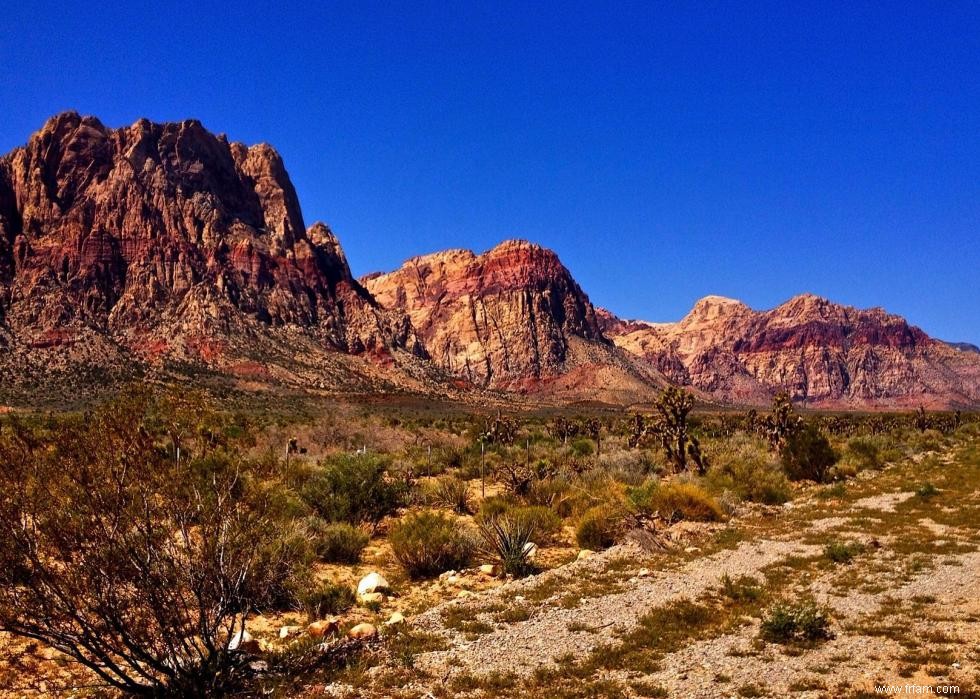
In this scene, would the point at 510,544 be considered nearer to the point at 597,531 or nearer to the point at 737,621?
the point at 597,531

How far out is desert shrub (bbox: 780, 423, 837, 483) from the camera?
2528 centimetres

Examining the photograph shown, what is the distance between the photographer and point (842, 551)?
41.0 ft

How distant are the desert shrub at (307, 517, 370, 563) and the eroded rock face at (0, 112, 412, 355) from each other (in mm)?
102486

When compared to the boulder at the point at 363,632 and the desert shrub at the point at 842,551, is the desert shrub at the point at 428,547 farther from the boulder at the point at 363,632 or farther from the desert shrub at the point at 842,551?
the desert shrub at the point at 842,551

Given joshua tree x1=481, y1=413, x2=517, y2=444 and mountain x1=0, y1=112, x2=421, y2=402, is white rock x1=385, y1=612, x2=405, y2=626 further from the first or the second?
mountain x1=0, y1=112, x2=421, y2=402

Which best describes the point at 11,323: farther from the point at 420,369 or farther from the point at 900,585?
the point at 900,585

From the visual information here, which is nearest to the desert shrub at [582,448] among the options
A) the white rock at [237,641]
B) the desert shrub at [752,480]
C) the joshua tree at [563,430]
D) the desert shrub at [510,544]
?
the joshua tree at [563,430]

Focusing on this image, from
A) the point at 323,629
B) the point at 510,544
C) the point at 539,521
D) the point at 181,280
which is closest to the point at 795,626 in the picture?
the point at 510,544

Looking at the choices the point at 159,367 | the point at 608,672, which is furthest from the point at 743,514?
the point at 159,367

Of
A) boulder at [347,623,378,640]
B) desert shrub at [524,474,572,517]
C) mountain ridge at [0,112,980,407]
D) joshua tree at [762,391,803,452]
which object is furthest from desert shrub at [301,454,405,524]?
mountain ridge at [0,112,980,407]

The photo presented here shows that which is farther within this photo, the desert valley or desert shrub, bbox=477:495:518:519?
desert shrub, bbox=477:495:518:519

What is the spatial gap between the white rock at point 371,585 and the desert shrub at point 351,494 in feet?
15.7

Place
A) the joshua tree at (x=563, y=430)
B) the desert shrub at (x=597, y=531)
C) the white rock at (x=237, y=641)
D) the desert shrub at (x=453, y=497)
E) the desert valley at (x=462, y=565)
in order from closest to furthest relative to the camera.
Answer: the desert valley at (x=462, y=565) → the white rock at (x=237, y=641) → the desert shrub at (x=597, y=531) → the desert shrub at (x=453, y=497) → the joshua tree at (x=563, y=430)

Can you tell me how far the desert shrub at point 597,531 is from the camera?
575 inches
